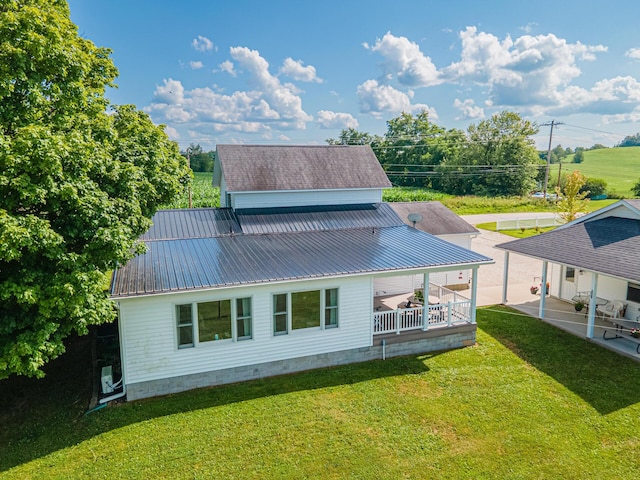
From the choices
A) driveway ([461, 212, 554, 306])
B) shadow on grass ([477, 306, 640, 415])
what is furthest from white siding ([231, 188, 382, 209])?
shadow on grass ([477, 306, 640, 415])

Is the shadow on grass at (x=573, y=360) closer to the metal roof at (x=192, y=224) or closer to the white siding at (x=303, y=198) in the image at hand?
the white siding at (x=303, y=198)

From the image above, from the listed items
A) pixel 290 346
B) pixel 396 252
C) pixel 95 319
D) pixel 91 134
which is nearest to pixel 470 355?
pixel 396 252

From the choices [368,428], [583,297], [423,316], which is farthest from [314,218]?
[583,297]

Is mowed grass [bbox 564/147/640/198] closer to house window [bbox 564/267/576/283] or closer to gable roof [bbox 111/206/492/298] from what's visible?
house window [bbox 564/267/576/283]

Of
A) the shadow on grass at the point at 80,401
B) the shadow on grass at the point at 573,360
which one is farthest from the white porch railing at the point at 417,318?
the shadow on grass at the point at 573,360

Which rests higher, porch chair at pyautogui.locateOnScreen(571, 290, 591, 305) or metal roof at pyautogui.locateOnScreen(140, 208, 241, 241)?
metal roof at pyautogui.locateOnScreen(140, 208, 241, 241)

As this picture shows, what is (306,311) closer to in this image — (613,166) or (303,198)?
(303,198)

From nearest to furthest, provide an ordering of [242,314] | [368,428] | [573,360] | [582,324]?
1. [368,428]
2. [242,314]
3. [573,360]
4. [582,324]
